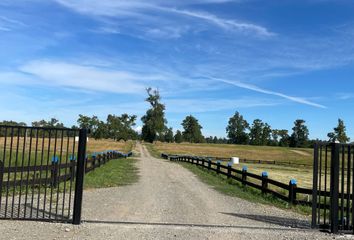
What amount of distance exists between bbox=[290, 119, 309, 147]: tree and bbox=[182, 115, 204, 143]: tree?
1632 inches

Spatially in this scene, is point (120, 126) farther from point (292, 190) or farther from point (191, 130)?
point (292, 190)

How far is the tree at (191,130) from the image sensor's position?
190m

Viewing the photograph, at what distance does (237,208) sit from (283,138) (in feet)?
587

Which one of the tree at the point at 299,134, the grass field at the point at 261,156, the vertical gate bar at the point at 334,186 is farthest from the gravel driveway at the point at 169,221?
the tree at the point at 299,134

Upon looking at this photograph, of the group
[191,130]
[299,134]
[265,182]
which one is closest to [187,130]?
[191,130]

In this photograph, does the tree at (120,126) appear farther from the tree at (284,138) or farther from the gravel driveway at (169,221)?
the gravel driveway at (169,221)

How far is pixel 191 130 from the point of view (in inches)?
7534

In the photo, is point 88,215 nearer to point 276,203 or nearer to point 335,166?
point 335,166

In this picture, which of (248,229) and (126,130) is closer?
(248,229)

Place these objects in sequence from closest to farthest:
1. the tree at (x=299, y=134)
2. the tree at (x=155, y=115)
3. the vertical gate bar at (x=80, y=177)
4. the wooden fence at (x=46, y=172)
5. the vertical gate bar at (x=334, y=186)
Result: the vertical gate bar at (x=80, y=177)
the vertical gate bar at (x=334, y=186)
the wooden fence at (x=46, y=172)
the tree at (x=155, y=115)
the tree at (x=299, y=134)

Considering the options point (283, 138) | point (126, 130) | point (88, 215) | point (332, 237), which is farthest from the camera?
point (283, 138)

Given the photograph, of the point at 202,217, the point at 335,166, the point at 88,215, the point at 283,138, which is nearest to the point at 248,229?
the point at 202,217

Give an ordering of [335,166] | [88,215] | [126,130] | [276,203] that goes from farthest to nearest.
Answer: [126,130] < [276,203] < [88,215] < [335,166]

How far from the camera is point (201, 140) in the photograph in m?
192
